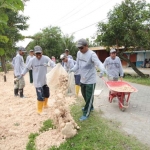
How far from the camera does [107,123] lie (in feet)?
14.0


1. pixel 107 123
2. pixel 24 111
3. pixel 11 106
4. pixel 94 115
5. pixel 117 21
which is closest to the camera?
pixel 107 123

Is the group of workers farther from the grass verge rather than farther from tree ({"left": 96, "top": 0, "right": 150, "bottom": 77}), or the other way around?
tree ({"left": 96, "top": 0, "right": 150, "bottom": 77})

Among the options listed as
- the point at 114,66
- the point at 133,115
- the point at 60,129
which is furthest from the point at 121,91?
the point at 60,129

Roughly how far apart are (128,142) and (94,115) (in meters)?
1.50

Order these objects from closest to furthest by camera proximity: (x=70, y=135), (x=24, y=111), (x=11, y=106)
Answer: (x=70, y=135)
(x=24, y=111)
(x=11, y=106)

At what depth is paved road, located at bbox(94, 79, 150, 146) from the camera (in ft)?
12.4

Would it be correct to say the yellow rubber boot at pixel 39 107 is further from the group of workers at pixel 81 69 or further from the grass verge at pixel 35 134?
the grass verge at pixel 35 134

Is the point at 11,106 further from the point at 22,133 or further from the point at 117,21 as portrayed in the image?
the point at 117,21

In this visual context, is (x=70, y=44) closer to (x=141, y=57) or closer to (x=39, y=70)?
(x=141, y=57)

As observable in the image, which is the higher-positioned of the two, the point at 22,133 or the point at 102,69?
the point at 102,69

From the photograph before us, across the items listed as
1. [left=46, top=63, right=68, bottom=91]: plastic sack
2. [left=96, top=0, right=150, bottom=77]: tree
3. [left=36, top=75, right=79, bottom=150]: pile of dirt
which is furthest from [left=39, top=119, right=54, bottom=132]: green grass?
[left=96, top=0, right=150, bottom=77]: tree

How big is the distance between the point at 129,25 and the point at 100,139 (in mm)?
10161

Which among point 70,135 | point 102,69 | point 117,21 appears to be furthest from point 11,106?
point 117,21

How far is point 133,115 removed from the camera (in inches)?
190
